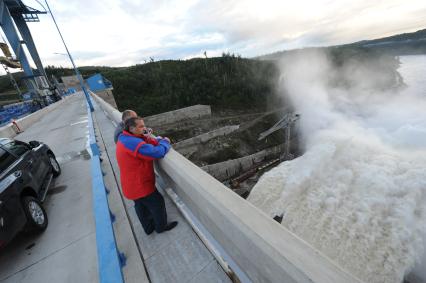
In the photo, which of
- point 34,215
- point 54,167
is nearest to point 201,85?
point 54,167

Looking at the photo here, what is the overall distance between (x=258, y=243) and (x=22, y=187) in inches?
165

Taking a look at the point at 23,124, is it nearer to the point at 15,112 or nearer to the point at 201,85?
the point at 15,112

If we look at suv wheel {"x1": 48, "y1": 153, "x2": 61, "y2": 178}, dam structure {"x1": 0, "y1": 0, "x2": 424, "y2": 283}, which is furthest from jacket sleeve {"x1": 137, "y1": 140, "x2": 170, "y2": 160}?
suv wheel {"x1": 48, "y1": 153, "x2": 61, "y2": 178}

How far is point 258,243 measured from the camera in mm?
1279

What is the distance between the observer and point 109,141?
7.25m

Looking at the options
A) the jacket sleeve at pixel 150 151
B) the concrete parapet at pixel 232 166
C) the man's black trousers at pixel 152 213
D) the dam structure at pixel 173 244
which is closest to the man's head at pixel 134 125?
the jacket sleeve at pixel 150 151

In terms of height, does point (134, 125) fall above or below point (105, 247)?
above

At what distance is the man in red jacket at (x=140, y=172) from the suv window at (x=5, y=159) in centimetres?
285

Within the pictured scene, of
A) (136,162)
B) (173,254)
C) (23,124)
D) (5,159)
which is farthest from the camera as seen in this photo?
(23,124)

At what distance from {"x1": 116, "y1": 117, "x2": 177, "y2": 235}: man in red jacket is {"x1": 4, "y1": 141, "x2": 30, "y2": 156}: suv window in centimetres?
343

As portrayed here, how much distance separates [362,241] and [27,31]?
4001cm

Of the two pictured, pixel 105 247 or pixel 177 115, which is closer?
pixel 105 247

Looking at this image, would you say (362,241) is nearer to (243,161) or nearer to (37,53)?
(243,161)

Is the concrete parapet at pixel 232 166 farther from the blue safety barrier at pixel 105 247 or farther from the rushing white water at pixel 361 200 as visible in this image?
the blue safety barrier at pixel 105 247
